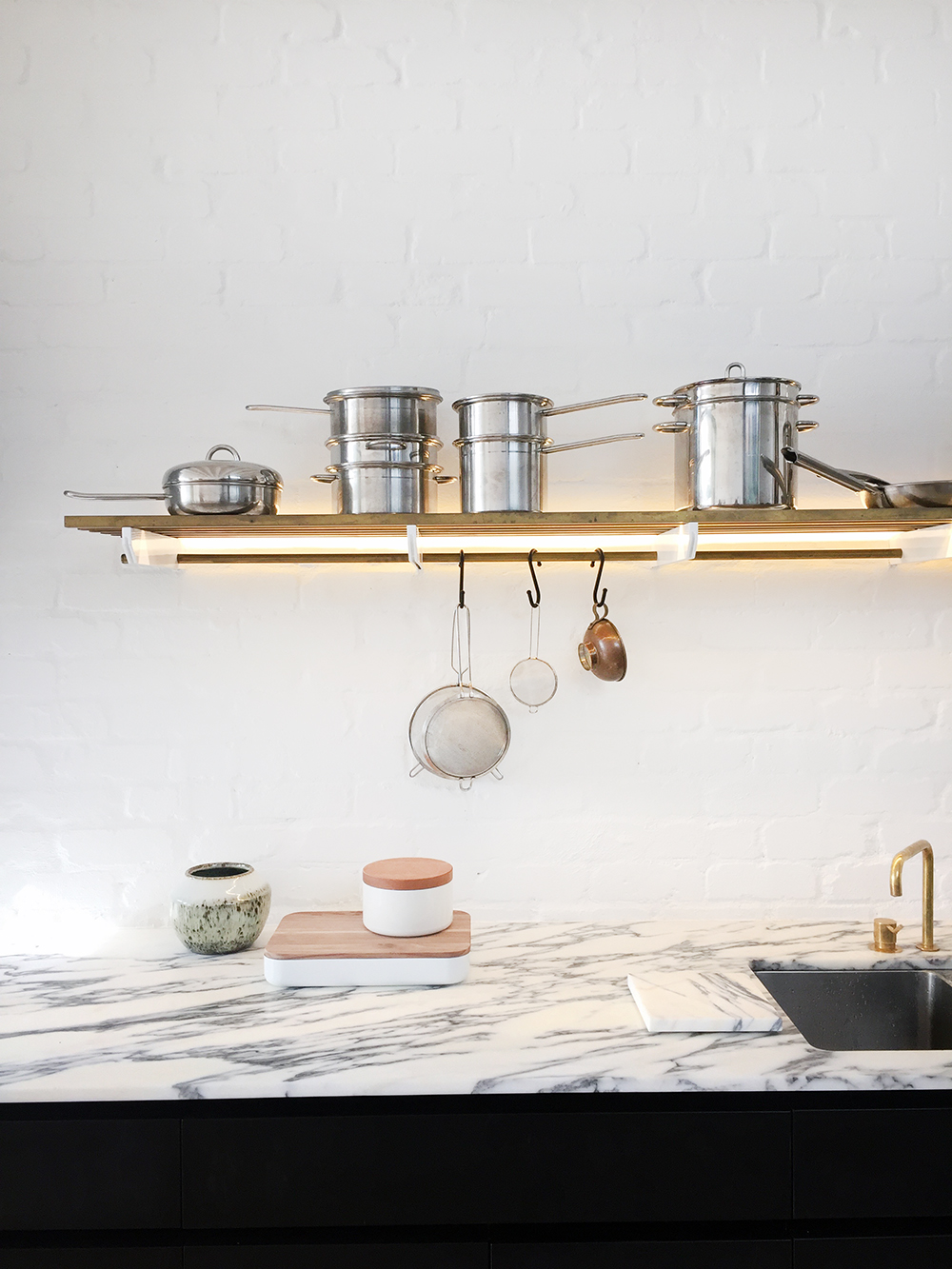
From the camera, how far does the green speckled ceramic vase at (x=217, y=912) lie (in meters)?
1.77

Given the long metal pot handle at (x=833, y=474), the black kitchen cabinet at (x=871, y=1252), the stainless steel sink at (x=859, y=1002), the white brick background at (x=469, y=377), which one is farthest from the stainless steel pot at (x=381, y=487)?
the black kitchen cabinet at (x=871, y=1252)

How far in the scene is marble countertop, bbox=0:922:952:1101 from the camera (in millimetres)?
1361

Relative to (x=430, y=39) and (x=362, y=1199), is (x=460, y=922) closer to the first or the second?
(x=362, y=1199)

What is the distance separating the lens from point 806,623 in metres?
2.01

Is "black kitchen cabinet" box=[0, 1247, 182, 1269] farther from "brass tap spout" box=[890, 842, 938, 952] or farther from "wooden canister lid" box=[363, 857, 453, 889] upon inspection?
"brass tap spout" box=[890, 842, 938, 952]

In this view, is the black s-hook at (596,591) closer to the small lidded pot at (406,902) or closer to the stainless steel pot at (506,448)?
the stainless steel pot at (506,448)

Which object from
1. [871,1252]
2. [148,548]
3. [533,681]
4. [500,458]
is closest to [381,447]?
[500,458]

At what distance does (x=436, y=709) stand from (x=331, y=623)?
0.90ft

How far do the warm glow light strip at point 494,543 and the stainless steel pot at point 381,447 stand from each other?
67mm

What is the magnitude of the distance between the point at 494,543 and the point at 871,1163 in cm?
113

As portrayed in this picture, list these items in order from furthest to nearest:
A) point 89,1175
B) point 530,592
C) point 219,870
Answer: point 530,592
point 219,870
point 89,1175

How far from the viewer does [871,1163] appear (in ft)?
4.52

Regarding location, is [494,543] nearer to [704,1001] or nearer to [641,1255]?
[704,1001]

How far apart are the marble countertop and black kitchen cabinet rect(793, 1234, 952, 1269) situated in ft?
0.71
